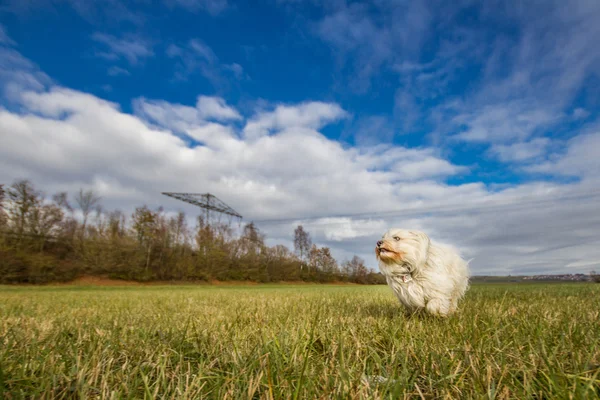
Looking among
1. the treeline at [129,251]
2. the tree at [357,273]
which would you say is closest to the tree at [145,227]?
the treeline at [129,251]

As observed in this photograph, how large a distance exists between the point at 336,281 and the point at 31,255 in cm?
5313

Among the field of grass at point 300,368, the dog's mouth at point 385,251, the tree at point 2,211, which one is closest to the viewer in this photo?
the field of grass at point 300,368

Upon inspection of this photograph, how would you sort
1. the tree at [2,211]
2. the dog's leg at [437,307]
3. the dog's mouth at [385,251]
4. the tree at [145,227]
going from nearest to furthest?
1. the dog's leg at [437,307]
2. the dog's mouth at [385,251]
3. the tree at [2,211]
4. the tree at [145,227]

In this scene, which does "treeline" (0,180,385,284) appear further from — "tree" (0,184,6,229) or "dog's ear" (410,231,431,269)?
"dog's ear" (410,231,431,269)

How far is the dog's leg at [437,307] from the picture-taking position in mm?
3944

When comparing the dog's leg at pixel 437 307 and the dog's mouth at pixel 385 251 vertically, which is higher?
the dog's mouth at pixel 385 251

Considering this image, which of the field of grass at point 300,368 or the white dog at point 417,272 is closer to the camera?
the field of grass at point 300,368

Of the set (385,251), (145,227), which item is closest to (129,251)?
(145,227)

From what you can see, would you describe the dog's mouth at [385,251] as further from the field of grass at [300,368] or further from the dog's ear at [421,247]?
the field of grass at [300,368]

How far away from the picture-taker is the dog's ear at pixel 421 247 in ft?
13.5

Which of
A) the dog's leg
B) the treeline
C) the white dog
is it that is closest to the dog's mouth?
the white dog

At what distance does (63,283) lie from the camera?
37.7 meters

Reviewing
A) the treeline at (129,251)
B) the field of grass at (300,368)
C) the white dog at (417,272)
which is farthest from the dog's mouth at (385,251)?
the treeline at (129,251)

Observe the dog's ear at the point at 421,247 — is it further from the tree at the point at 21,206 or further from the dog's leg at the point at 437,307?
the tree at the point at 21,206
